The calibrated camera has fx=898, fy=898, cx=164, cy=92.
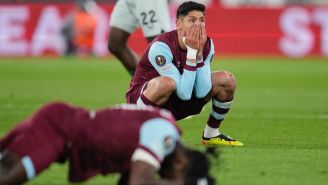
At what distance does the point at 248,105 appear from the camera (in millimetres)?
13523

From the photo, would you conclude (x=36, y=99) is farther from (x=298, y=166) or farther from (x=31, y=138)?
(x=31, y=138)

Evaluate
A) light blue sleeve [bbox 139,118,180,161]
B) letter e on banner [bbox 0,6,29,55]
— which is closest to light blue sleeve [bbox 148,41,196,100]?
light blue sleeve [bbox 139,118,180,161]

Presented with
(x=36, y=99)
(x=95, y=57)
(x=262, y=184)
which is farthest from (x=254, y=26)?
(x=262, y=184)

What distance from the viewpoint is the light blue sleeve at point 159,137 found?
18.5ft

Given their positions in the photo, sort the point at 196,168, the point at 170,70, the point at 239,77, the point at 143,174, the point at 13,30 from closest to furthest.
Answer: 1. the point at 143,174
2. the point at 196,168
3. the point at 170,70
4. the point at 239,77
5. the point at 13,30

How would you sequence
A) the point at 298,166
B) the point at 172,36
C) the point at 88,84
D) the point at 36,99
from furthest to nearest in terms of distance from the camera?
1. the point at 88,84
2. the point at 36,99
3. the point at 172,36
4. the point at 298,166

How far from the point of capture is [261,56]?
26234 mm

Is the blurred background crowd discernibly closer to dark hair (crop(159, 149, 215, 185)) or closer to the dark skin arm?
dark hair (crop(159, 149, 215, 185))

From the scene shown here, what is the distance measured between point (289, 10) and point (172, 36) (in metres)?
17.0

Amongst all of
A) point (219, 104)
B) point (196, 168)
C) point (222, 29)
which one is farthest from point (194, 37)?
point (222, 29)

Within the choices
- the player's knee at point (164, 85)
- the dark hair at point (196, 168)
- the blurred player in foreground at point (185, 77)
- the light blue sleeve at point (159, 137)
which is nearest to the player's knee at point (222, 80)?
the blurred player in foreground at point (185, 77)

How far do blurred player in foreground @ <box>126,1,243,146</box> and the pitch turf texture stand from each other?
0.40m

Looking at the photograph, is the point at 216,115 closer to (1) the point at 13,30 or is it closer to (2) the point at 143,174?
(2) the point at 143,174

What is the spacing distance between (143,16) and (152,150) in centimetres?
663
